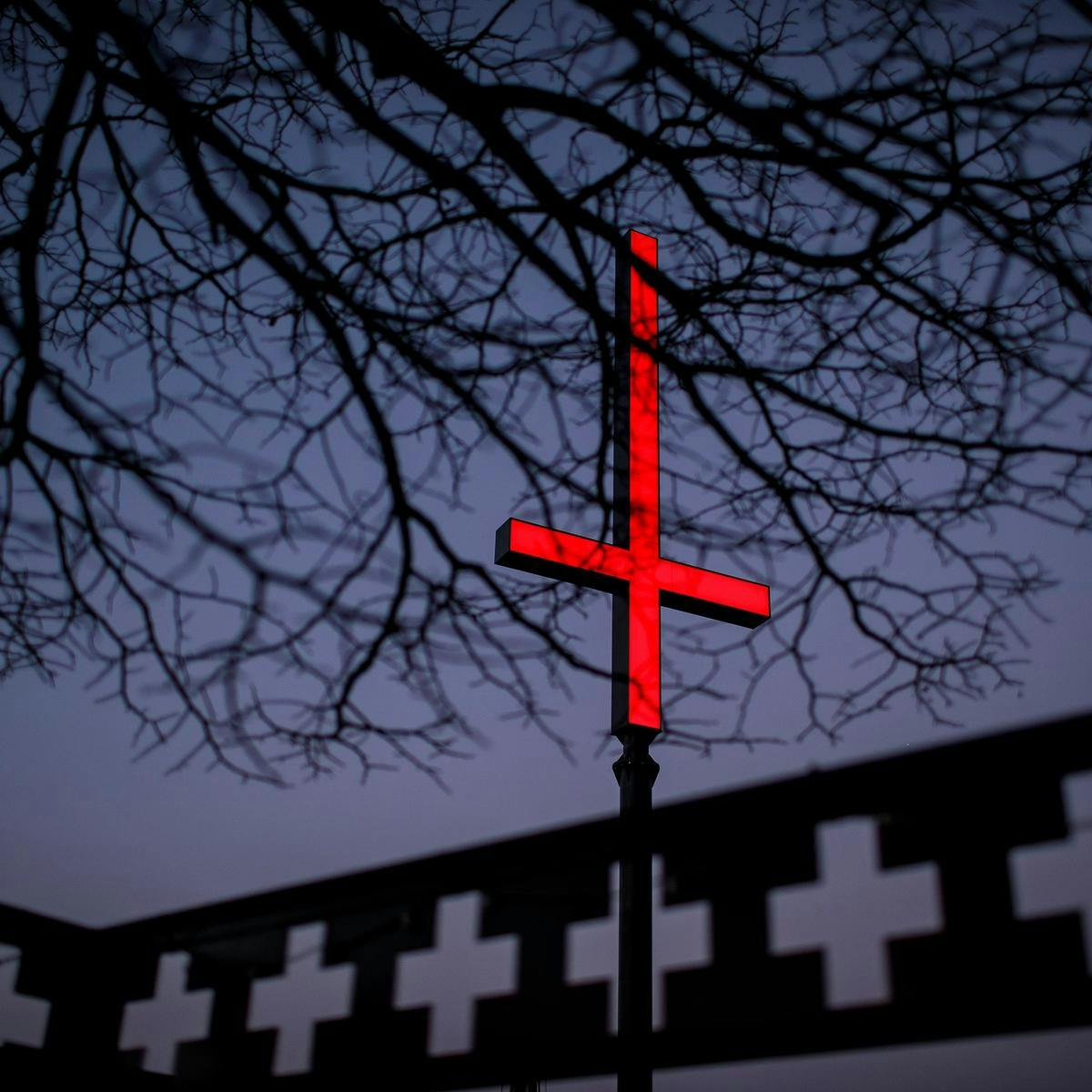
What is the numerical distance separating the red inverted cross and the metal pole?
21.4 inches

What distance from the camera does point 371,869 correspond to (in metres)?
1.68

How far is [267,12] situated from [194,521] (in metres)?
1.66

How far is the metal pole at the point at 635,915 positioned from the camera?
143cm

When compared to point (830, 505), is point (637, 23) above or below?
above

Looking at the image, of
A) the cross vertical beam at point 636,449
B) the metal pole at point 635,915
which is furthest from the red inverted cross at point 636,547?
the metal pole at point 635,915

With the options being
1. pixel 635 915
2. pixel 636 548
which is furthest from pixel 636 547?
pixel 635 915

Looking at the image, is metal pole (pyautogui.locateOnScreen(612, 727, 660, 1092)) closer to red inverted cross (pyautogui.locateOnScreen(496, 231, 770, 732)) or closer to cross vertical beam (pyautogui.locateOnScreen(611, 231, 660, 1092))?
cross vertical beam (pyautogui.locateOnScreen(611, 231, 660, 1092))

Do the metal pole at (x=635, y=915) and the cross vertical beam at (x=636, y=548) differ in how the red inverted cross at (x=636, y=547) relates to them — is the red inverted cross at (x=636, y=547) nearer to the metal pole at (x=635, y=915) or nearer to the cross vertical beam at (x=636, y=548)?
the cross vertical beam at (x=636, y=548)

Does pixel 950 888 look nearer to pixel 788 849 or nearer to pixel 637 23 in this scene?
pixel 788 849

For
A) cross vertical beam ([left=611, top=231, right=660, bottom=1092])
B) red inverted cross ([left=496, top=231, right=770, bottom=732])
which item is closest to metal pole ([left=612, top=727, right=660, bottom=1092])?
cross vertical beam ([left=611, top=231, right=660, bottom=1092])

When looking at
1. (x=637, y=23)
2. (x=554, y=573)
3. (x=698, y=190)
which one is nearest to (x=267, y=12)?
(x=637, y=23)

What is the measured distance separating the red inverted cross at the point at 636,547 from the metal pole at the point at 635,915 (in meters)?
0.54

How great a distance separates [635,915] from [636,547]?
2423 mm

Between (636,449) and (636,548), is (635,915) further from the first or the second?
(636,449)
